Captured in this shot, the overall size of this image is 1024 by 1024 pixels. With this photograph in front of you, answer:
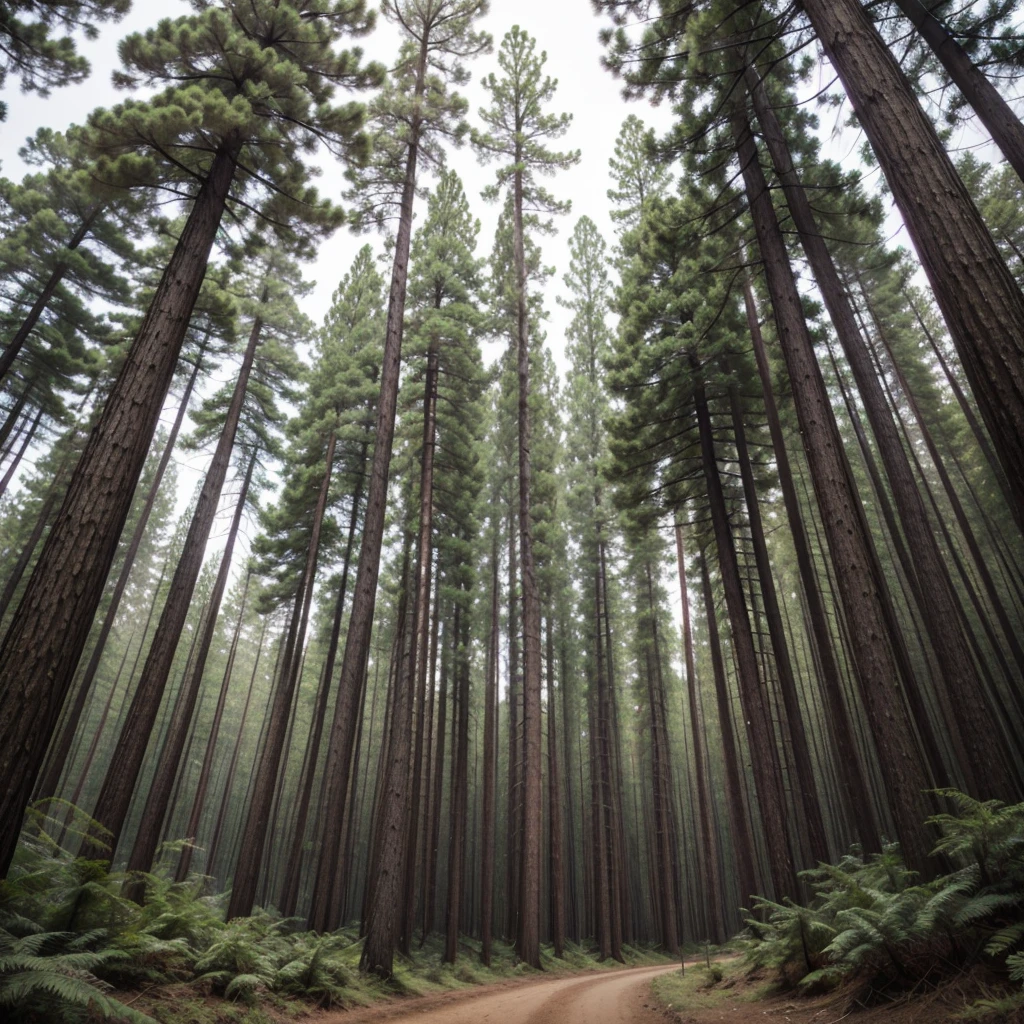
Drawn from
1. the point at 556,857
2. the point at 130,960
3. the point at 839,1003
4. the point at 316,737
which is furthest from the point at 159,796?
the point at 839,1003

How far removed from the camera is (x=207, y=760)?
23.1m

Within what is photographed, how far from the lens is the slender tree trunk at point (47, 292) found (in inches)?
575

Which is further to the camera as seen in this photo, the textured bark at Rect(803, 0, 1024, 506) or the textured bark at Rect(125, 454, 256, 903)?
the textured bark at Rect(125, 454, 256, 903)

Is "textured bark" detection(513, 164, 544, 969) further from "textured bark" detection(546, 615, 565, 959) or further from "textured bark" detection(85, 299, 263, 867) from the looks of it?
"textured bark" detection(85, 299, 263, 867)

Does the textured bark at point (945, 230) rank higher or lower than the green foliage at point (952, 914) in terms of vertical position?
higher

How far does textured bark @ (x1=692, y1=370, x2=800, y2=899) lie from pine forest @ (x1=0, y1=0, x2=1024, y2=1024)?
9cm

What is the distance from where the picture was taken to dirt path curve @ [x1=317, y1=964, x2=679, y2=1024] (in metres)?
6.47

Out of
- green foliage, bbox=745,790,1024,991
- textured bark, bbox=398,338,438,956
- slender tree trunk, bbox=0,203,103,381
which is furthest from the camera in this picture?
slender tree trunk, bbox=0,203,103,381

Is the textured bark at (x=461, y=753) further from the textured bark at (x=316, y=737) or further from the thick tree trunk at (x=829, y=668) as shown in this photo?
the thick tree trunk at (x=829, y=668)

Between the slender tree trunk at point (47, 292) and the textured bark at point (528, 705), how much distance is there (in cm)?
1323

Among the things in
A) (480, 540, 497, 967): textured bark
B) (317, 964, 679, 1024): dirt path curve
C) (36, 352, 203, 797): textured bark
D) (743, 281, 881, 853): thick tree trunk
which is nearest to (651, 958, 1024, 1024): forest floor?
(317, 964, 679, 1024): dirt path curve

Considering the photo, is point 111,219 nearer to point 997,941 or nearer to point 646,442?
point 646,442

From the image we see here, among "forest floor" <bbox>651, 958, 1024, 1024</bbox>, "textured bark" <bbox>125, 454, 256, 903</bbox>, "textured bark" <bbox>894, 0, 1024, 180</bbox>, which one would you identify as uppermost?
"textured bark" <bbox>894, 0, 1024, 180</bbox>

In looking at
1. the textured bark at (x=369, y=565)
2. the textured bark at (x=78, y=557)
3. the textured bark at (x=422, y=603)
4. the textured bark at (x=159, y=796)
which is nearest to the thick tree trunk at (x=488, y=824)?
the textured bark at (x=422, y=603)
